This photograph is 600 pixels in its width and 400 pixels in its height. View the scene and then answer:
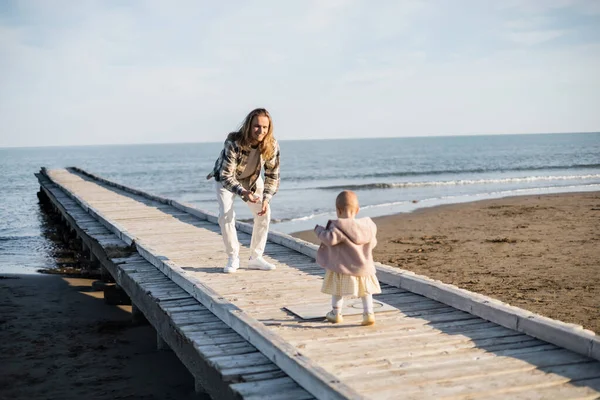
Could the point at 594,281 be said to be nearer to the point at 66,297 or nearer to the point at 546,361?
the point at 546,361

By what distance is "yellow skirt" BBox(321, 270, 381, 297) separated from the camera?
18.4 ft

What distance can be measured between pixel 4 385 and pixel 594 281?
8.81 m

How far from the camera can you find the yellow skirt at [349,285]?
562 cm

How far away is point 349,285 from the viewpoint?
564 cm

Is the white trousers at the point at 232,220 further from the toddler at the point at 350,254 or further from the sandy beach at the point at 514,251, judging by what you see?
the sandy beach at the point at 514,251

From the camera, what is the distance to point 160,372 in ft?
25.5

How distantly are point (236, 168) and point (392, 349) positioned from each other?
328cm

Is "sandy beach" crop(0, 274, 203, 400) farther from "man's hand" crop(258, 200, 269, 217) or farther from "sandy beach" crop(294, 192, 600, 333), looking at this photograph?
"sandy beach" crop(294, 192, 600, 333)

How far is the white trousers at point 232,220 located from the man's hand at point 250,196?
0.44 feet

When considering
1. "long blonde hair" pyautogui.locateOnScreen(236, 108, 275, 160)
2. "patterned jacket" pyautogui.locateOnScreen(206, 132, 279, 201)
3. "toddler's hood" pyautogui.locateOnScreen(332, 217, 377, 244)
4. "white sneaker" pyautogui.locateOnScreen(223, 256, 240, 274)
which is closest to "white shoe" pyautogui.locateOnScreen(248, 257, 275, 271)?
"white sneaker" pyautogui.locateOnScreen(223, 256, 240, 274)

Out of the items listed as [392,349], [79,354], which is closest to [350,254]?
[392,349]

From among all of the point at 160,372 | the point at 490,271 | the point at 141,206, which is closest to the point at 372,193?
the point at 141,206

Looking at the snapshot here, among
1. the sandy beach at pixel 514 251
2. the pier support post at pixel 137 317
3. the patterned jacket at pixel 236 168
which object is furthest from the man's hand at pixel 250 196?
the sandy beach at pixel 514 251

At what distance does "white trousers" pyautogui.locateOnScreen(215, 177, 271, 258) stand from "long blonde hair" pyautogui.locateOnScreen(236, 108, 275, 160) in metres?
0.44
